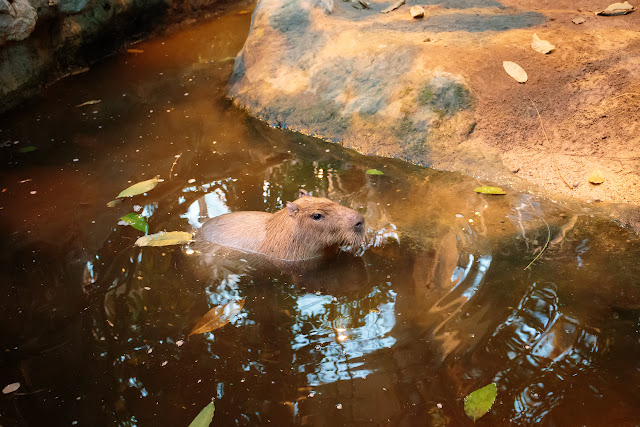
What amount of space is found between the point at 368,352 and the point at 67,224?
3139mm

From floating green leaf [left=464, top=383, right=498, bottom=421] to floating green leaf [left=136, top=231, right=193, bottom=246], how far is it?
2649 mm

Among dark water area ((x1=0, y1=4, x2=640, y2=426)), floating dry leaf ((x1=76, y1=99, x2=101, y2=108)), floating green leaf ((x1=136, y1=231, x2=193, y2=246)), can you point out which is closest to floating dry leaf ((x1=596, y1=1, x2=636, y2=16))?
dark water area ((x1=0, y1=4, x2=640, y2=426))

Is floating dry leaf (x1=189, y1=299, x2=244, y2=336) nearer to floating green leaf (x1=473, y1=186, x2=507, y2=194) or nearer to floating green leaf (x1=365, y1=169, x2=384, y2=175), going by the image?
floating green leaf (x1=365, y1=169, x2=384, y2=175)

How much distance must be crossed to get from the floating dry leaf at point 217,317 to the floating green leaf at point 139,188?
1967 mm

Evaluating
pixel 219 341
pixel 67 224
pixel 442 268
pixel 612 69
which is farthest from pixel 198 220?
pixel 612 69

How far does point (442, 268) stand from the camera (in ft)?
13.7

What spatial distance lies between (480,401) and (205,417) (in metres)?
1.51

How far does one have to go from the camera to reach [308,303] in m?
4.00

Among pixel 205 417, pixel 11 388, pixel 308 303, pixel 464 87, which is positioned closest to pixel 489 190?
pixel 464 87

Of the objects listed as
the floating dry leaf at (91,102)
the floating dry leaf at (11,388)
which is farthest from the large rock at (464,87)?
the floating dry leaf at (11,388)

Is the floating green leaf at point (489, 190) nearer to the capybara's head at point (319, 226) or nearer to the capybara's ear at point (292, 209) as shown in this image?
the capybara's head at point (319, 226)

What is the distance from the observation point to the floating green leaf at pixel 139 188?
17.7 feet

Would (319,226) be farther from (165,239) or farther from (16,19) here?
(16,19)

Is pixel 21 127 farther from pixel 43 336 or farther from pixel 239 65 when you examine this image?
pixel 43 336
